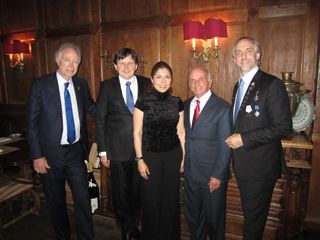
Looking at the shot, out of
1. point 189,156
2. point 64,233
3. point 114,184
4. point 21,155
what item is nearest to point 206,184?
point 189,156

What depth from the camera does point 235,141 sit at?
1.93m

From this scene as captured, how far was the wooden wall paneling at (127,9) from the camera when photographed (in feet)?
11.4

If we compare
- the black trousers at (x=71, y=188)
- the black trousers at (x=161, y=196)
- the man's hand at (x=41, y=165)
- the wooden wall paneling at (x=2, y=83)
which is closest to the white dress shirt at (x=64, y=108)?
the black trousers at (x=71, y=188)

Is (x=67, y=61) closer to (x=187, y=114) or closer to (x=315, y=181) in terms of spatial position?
(x=187, y=114)

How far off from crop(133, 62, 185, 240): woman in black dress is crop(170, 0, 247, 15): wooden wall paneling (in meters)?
1.49

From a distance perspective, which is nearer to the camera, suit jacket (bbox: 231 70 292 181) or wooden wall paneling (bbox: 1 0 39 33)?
suit jacket (bbox: 231 70 292 181)

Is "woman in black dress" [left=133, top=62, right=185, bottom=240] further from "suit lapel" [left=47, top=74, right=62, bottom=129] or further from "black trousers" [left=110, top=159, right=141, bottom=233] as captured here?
"suit lapel" [left=47, top=74, right=62, bottom=129]

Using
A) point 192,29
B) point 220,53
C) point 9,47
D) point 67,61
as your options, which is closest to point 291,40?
point 220,53

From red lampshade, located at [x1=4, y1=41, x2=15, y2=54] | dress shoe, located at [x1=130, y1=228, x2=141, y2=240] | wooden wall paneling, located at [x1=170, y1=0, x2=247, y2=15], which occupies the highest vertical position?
wooden wall paneling, located at [x1=170, y1=0, x2=247, y2=15]

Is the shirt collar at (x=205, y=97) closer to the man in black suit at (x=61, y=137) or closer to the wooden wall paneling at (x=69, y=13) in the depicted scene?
the man in black suit at (x=61, y=137)

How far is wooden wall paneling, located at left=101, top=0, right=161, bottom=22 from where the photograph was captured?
3.47 meters

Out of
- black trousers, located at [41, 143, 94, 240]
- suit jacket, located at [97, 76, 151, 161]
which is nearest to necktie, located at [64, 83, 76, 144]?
black trousers, located at [41, 143, 94, 240]

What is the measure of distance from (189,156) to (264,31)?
6.08 ft

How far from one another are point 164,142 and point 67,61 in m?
1.17
